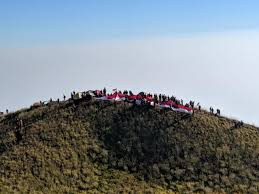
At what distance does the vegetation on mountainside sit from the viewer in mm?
65312

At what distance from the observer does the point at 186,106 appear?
80312 mm

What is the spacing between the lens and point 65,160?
6900 centimetres

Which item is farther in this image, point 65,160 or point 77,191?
point 65,160

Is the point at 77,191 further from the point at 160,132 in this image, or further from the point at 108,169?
the point at 160,132

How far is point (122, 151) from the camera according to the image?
72.4 meters

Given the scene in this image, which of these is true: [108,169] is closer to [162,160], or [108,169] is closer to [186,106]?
[162,160]

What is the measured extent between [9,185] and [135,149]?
18.7m

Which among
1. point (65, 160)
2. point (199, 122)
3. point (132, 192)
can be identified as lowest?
point (132, 192)

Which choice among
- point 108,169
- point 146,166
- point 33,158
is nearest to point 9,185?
point 33,158

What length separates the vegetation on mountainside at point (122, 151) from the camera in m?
65.3

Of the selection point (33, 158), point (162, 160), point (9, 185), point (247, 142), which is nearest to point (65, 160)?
point (33, 158)

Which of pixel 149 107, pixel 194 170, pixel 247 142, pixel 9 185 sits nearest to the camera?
pixel 9 185

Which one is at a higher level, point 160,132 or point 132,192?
point 160,132

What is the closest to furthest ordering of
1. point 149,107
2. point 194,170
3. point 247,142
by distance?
point 194,170
point 247,142
point 149,107
